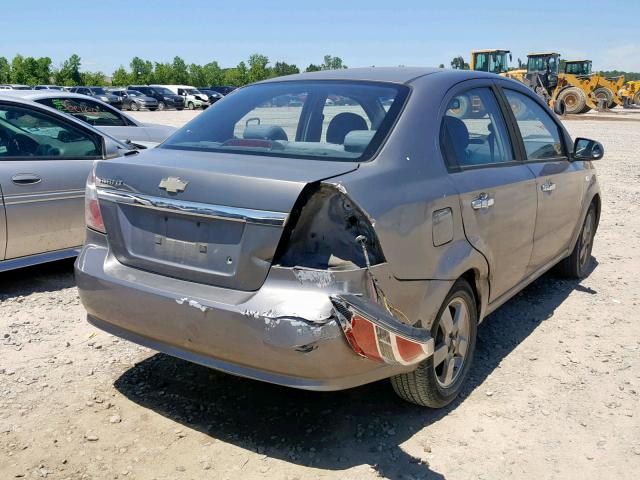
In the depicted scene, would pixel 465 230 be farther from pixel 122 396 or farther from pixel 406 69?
pixel 122 396

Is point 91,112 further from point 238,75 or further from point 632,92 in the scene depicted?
point 238,75

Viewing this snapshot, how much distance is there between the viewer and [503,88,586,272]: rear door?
4.38 meters

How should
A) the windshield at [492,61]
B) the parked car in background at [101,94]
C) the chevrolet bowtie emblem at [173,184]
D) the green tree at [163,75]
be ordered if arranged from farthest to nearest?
the green tree at [163,75] < the parked car in background at [101,94] < the windshield at [492,61] < the chevrolet bowtie emblem at [173,184]

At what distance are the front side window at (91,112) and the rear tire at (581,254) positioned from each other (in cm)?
609

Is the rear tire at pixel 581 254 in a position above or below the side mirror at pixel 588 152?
below

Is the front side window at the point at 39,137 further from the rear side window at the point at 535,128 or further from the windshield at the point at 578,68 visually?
the windshield at the point at 578,68

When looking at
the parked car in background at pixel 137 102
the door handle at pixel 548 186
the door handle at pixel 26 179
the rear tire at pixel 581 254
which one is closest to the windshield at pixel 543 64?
the parked car in background at pixel 137 102

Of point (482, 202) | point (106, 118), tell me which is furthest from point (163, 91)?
point (482, 202)

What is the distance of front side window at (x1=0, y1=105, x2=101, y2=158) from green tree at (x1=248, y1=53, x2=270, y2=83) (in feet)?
280

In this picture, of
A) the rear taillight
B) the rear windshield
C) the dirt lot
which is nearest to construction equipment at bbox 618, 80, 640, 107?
the dirt lot

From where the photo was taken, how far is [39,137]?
5387 millimetres

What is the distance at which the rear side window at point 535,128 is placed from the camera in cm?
438

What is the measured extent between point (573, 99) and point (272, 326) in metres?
33.1

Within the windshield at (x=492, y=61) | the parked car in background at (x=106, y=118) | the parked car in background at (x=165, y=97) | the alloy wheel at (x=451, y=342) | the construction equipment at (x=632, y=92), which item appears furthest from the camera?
the parked car in background at (x=165, y=97)
